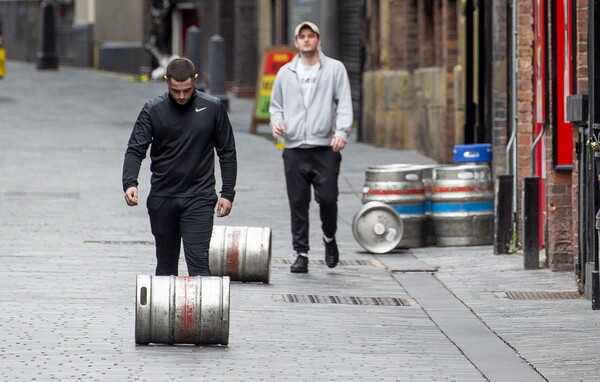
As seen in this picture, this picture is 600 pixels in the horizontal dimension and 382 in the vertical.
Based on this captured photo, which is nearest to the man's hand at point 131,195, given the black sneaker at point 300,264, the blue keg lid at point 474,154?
the black sneaker at point 300,264

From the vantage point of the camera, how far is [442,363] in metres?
8.35

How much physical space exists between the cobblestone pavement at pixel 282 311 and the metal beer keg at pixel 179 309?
0.10 meters

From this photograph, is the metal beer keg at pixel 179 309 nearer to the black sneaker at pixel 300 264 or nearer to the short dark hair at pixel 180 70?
the short dark hair at pixel 180 70

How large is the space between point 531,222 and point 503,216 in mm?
989

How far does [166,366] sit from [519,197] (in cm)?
637

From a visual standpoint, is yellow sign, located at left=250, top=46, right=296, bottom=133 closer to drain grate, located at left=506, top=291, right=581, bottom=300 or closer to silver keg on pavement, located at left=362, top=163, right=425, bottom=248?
silver keg on pavement, located at left=362, top=163, right=425, bottom=248

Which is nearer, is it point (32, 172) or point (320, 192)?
point (320, 192)

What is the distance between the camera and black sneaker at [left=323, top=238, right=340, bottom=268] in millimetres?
12234

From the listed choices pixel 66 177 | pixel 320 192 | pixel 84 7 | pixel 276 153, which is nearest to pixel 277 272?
pixel 320 192

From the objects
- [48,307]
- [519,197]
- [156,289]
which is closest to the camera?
[156,289]

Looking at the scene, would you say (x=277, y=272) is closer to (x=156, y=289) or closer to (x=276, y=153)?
(x=156, y=289)

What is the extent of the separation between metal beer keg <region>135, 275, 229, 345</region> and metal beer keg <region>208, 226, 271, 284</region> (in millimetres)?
2552

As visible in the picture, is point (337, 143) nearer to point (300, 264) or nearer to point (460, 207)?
point (300, 264)

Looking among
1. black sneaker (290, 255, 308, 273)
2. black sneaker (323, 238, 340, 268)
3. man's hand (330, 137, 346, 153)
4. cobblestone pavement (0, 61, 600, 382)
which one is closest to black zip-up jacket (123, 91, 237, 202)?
cobblestone pavement (0, 61, 600, 382)
